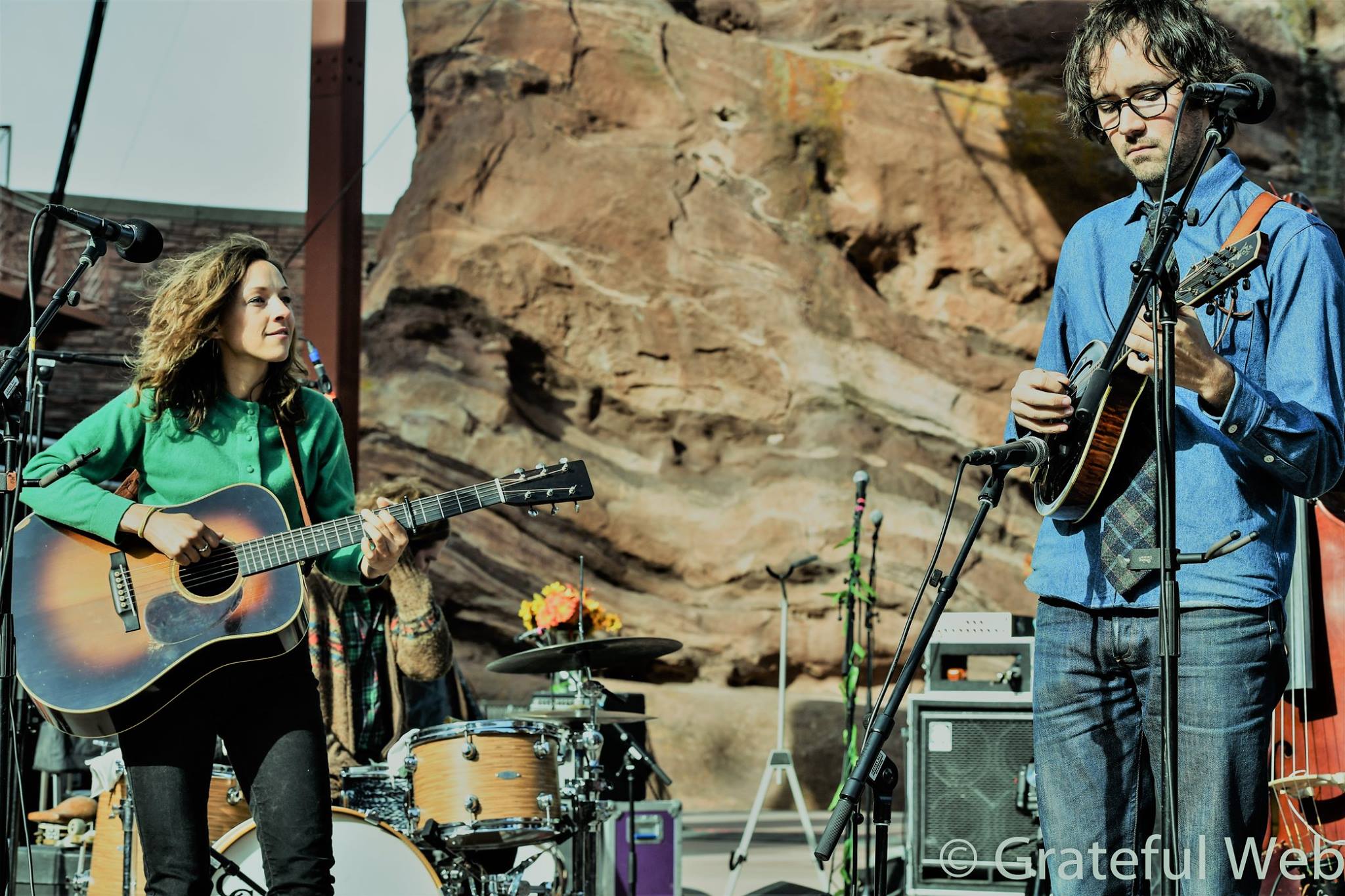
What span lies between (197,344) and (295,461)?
0.35 meters

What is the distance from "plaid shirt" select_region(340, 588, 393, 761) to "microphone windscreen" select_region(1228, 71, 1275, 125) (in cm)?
390

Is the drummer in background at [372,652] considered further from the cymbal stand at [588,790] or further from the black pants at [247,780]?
the black pants at [247,780]

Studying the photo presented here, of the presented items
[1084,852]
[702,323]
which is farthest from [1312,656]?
[702,323]

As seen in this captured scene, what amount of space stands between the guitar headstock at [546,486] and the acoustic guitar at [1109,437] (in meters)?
1.56

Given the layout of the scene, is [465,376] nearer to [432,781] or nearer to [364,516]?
[432,781]

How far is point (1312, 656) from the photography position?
3533 mm

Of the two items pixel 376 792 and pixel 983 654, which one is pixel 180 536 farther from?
pixel 983 654

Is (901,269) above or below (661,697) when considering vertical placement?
above

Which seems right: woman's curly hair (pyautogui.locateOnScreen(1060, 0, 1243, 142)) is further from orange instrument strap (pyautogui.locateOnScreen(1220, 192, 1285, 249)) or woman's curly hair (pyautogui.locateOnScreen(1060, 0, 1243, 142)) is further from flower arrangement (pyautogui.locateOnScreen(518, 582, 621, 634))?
flower arrangement (pyautogui.locateOnScreen(518, 582, 621, 634))

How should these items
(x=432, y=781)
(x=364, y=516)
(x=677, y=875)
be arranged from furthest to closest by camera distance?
(x=677, y=875) < (x=432, y=781) < (x=364, y=516)

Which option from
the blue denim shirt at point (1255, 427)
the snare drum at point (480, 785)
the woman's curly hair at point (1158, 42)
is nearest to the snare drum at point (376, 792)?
the snare drum at point (480, 785)

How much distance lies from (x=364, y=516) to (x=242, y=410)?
0.39 meters

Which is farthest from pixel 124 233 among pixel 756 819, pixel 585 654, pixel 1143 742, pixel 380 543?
pixel 756 819

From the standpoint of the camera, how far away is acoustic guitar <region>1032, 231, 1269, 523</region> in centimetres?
240
